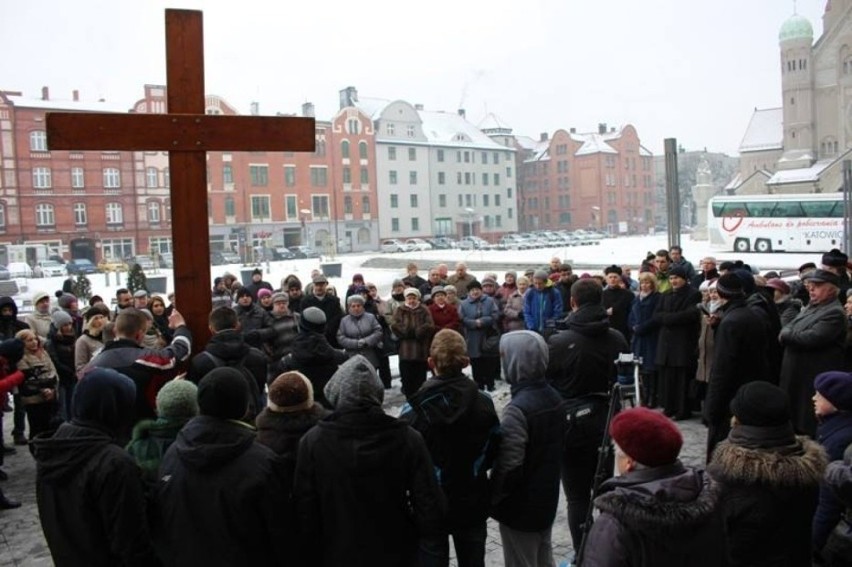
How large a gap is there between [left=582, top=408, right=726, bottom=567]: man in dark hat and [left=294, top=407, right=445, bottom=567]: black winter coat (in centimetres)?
93

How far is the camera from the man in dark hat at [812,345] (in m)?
5.58

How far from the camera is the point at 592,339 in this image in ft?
16.3

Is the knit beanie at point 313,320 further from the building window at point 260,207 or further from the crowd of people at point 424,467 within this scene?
the building window at point 260,207

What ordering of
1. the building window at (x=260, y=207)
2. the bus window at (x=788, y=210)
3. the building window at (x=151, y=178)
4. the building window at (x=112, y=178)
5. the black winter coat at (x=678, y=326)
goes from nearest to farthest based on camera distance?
1. the black winter coat at (x=678, y=326)
2. the bus window at (x=788, y=210)
3. the building window at (x=112, y=178)
4. the building window at (x=151, y=178)
5. the building window at (x=260, y=207)

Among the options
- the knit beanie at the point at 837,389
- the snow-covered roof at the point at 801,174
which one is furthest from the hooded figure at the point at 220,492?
the snow-covered roof at the point at 801,174

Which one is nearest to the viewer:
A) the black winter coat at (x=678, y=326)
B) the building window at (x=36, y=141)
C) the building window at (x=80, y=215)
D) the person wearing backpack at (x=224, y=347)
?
the person wearing backpack at (x=224, y=347)

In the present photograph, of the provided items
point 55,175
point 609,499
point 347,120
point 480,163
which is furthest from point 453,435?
point 480,163

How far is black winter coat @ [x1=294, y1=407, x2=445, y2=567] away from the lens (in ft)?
10.4

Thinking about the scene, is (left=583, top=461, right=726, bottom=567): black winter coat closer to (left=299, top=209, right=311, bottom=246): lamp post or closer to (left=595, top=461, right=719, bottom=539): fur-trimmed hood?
(left=595, top=461, right=719, bottom=539): fur-trimmed hood

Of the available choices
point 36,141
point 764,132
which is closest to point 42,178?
point 36,141

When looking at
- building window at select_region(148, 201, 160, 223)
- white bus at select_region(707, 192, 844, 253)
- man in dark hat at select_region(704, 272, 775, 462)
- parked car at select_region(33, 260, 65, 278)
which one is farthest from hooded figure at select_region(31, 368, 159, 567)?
building window at select_region(148, 201, 160, 223)

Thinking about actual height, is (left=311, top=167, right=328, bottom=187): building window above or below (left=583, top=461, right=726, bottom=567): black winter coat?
above

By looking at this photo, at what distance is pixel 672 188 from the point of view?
14.1 meters

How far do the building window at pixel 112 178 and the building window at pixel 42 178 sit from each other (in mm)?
4096
